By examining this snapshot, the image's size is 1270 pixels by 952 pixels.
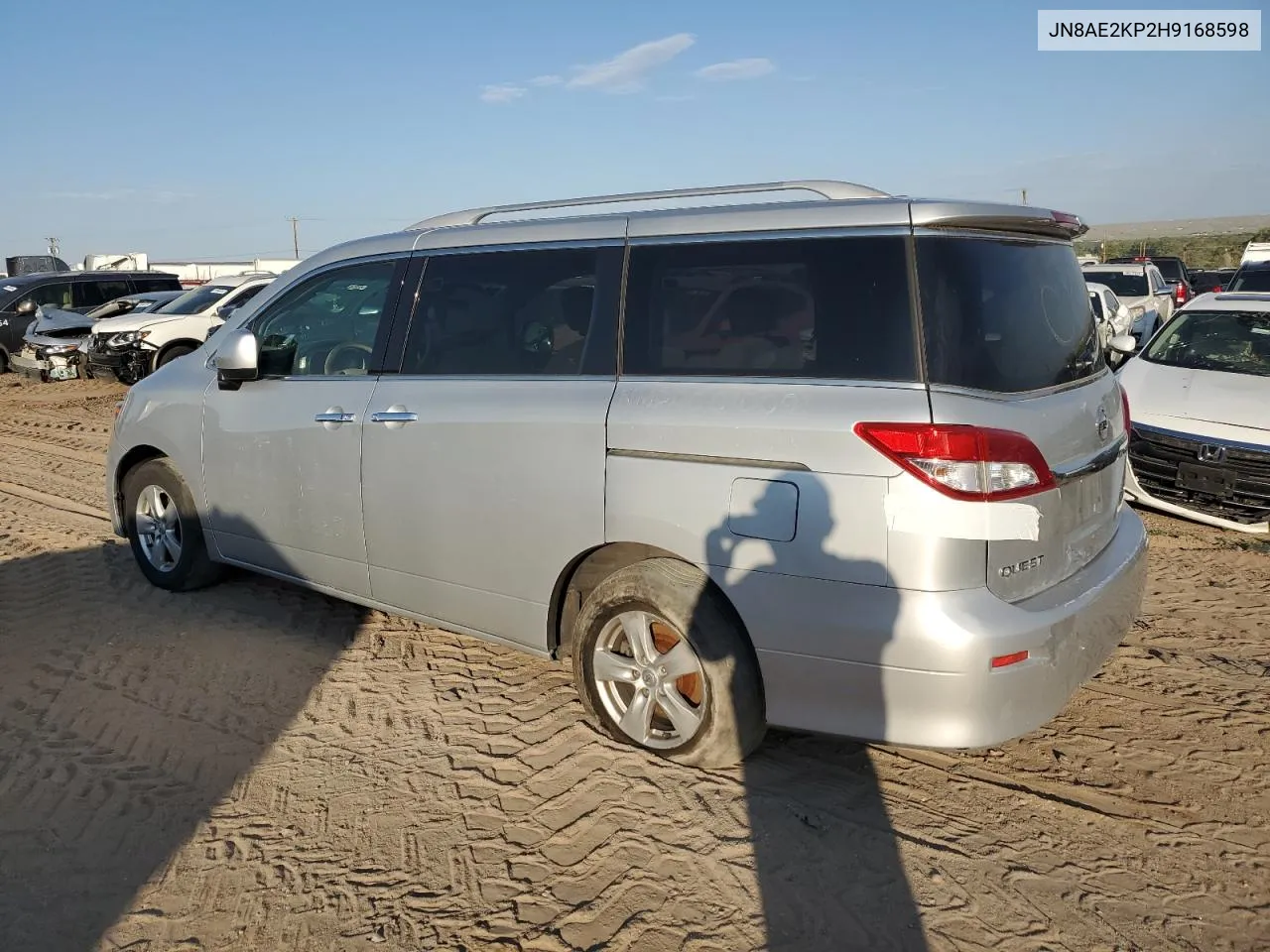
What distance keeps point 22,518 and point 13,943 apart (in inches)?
229

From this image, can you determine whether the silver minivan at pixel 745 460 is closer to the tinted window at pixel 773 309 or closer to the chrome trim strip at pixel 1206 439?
the tinted window at pixel 773 309

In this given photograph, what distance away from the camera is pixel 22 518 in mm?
7656

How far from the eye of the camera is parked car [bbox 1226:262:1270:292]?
13.3 metres

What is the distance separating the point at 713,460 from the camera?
127 inches

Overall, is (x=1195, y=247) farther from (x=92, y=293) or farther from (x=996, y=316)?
(x=996, y=316)

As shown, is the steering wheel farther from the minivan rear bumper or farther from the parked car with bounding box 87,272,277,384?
the parked car with bounding box 87,272,277,384

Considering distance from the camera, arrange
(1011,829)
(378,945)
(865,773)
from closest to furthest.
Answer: (378,945)
(1011,829)
(865,773)

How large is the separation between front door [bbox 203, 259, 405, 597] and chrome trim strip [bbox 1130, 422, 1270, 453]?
5209 millimetres

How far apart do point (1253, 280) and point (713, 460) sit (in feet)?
43.7

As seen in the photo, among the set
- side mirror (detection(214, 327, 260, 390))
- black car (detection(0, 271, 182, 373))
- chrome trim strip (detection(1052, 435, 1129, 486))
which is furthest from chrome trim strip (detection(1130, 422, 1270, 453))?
black car (detection(0, 271, 182, 373))

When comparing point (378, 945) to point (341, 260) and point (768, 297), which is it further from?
point (341, 260)

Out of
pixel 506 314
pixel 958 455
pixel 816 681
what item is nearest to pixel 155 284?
pixel 506 314

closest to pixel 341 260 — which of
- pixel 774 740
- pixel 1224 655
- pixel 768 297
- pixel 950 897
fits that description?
pixel 768 297

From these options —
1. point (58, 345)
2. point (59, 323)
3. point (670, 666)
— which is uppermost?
point (59, 323)
